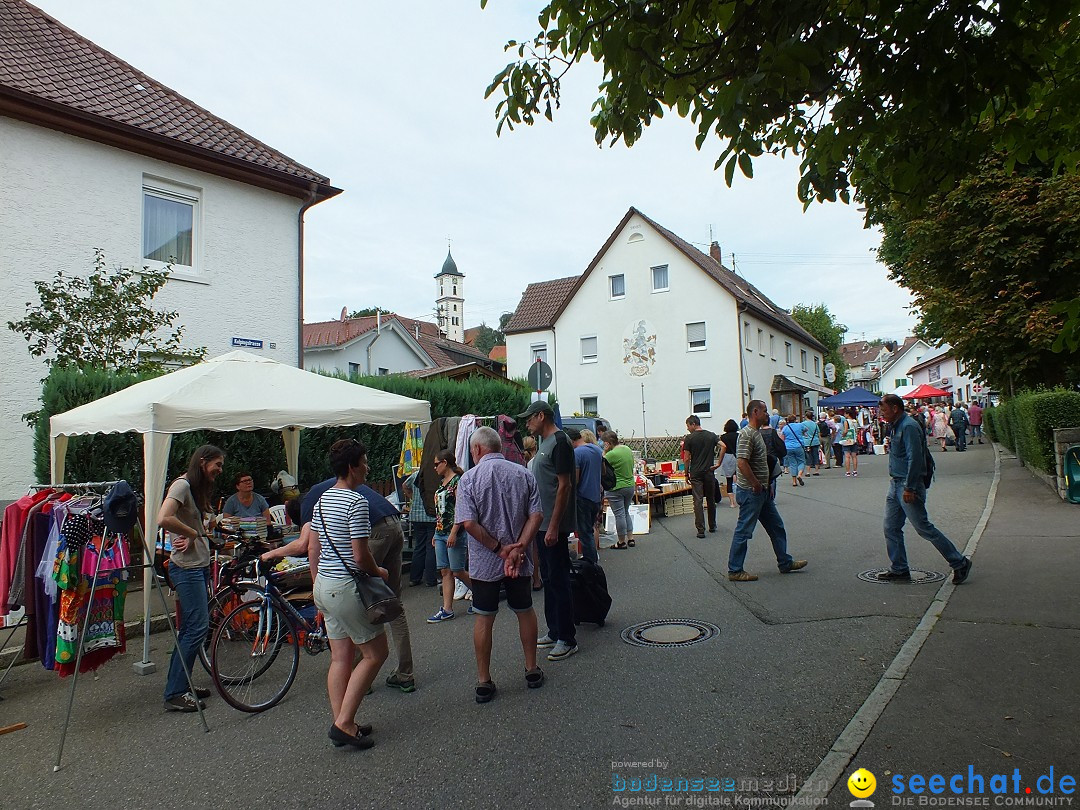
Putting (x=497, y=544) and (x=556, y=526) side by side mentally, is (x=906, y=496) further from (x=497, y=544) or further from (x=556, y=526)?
(x=497, y=544)

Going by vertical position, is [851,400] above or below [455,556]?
above

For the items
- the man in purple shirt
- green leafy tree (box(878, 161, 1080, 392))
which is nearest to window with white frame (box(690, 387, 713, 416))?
green leafy tree (box(878, 161, 1080, 392))

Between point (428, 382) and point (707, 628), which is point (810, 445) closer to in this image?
point (428, 382)

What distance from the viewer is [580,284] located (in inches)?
1433

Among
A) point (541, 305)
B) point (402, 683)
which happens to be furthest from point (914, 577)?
point (541, 305)

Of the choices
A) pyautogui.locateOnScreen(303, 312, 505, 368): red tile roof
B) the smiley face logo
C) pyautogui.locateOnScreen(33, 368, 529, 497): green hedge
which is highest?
pyautogui.locateOnScreen(303, 312, 505, 368): red tile roof

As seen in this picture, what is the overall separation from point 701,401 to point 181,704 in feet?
99.6

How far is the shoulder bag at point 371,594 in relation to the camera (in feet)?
13.7

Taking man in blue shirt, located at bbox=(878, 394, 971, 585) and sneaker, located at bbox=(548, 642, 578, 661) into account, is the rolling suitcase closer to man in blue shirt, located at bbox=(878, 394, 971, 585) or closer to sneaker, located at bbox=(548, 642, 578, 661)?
sneaker, located at bbox=(548, 642, 578, 661)

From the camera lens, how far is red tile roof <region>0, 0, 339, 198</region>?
11406 mm

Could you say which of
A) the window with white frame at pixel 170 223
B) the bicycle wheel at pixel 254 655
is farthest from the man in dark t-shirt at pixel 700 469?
the window with white frame at pixel 170 223

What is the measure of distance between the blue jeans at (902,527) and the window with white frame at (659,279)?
1100 inches

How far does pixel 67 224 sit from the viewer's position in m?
11.3

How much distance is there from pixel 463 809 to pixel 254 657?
2651mm
